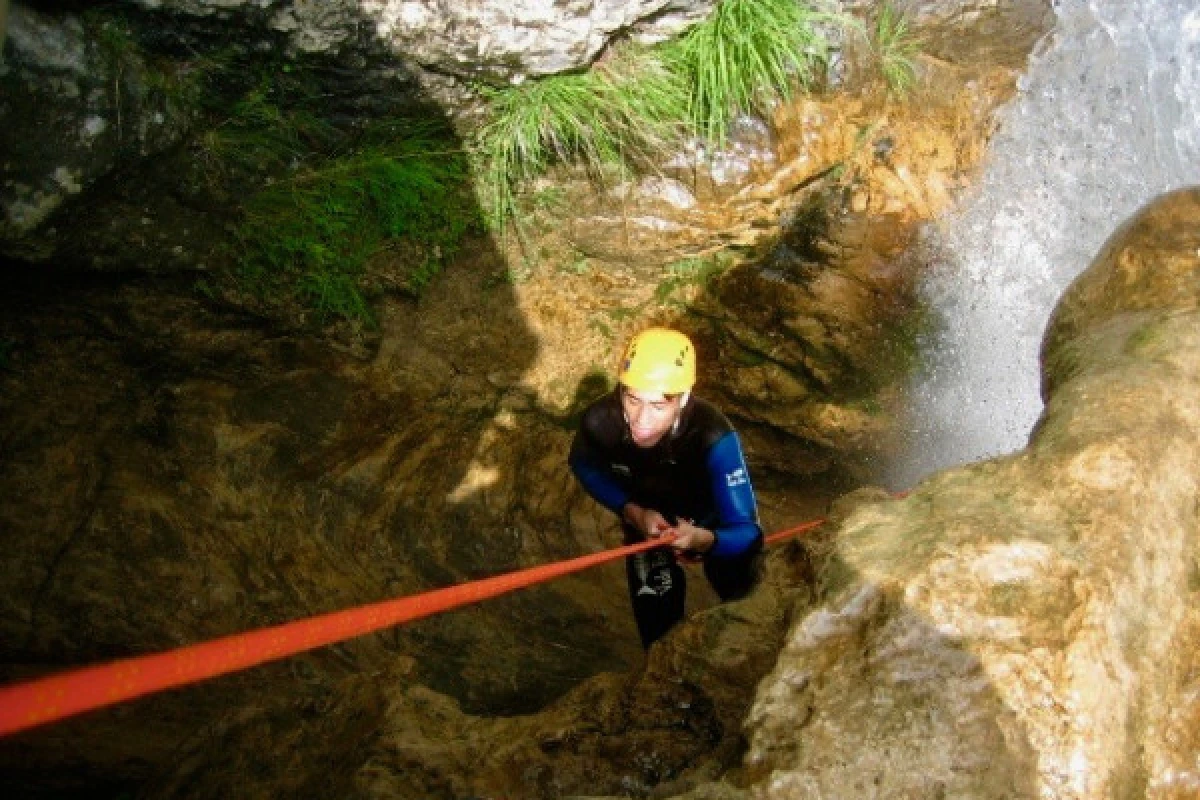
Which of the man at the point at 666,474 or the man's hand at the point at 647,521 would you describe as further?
the man's hand at the point at 647,521

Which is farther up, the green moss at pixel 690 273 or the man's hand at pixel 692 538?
the green moss at pixel 690 273

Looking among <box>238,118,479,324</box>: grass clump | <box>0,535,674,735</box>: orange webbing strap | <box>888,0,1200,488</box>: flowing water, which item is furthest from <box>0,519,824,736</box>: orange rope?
<box>888,0,1200,488</box>: flowing water

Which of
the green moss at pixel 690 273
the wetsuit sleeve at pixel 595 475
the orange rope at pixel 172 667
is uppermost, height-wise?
the orange rope at pixel 172 667

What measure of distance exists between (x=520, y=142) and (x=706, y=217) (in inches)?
44.6

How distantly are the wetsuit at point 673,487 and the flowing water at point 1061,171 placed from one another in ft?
6.86

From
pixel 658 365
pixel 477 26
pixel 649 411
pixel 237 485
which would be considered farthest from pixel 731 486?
pixel 237 485

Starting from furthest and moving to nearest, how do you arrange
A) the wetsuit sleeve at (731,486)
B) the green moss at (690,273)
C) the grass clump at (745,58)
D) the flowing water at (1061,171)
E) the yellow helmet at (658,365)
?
1. the flowing water at (1061,171)
2. the green moss at (690,273)
3. the grass clump at (745,58)
4. the wetsuit sleeve at (731,486)
5. the yellow helmet at (658,365)

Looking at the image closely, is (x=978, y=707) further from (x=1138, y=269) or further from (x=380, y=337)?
(x=380, y=337)

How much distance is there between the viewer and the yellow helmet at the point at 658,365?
3.07 m

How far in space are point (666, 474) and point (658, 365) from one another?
830 mm

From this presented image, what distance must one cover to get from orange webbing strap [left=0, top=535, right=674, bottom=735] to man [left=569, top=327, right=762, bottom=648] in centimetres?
125

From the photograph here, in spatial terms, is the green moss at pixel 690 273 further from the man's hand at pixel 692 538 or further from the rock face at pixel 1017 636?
the rock face at pixel 1017 636

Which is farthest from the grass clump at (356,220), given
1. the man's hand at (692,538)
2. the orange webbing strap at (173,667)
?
the orange webbing strap at (173,667)

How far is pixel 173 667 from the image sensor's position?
1.61 m
